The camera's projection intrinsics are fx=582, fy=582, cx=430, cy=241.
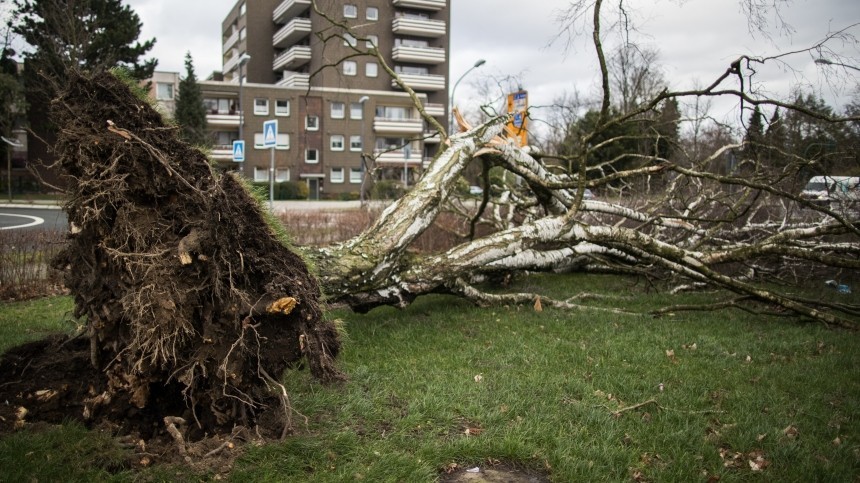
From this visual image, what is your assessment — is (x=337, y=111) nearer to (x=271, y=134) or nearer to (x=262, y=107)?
(x=262, y=107)

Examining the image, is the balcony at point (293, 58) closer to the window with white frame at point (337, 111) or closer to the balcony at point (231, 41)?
the window with white frame at point (337, 111)

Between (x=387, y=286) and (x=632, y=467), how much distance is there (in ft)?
10.6

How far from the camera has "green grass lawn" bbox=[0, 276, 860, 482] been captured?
3.21 m

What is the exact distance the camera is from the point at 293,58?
47.6 m

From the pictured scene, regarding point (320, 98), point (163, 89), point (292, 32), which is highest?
point (292, 32)

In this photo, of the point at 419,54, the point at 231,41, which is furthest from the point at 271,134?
the point at 231,41

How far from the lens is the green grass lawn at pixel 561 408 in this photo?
321 centimetres

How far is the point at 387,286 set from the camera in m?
6.01

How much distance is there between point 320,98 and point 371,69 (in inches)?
270

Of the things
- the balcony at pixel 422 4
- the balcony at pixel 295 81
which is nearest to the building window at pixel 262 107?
the balcony at pixel 295 81

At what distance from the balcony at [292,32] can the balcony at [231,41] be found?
7.71 m

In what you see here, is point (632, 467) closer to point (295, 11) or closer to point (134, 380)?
point (134, 380)

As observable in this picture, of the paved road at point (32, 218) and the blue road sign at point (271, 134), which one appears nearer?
the blue road sign at point (271, 134)

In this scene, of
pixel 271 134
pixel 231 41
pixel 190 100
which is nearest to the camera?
pixel 271 134
